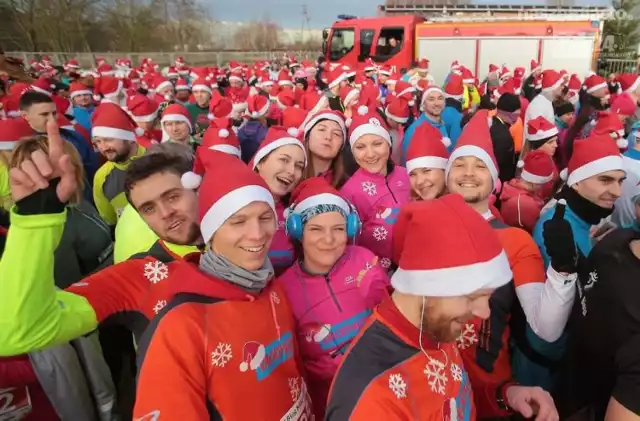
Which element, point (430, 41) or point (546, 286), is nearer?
point (546, 286)

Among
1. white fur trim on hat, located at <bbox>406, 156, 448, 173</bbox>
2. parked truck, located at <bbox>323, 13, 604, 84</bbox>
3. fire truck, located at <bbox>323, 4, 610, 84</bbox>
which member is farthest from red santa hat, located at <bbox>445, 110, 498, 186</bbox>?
parked truck, located at <bbox>323, 13, 604, 84</bbox>

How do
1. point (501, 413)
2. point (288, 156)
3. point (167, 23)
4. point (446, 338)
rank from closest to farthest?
1. point (446, 338)
2. point (501, 413)
3. point (288, 156)
4. point (167, 23)

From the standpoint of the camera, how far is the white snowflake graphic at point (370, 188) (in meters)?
3.72

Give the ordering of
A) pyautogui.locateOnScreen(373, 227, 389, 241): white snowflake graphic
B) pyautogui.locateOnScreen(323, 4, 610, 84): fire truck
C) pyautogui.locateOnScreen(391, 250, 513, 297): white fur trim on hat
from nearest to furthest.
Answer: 1. pyautogui.locateOnScreen(391, 250, 513, 297): white fur trim on hat
2. pyautogui.locateOnScreen(373, 227, 389, 241): white snowflake graphic
3. pyautogui.locateOnScreen(323, 4, 610, 84): fire truck

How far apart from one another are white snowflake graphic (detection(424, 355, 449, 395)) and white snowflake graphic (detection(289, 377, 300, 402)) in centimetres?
56

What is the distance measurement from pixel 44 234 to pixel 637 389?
1931mm

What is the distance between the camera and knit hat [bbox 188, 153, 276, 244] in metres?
1.89

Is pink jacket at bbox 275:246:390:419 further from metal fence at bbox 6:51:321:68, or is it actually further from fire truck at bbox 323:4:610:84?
metal fence at bbox 6:51:321:68

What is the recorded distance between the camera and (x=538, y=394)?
1.93m

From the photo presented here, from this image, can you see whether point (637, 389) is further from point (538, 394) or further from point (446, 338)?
point (446, 338)

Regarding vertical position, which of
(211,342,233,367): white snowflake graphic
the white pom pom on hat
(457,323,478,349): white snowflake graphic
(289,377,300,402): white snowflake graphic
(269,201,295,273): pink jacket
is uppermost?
→ the white pom pom on hat

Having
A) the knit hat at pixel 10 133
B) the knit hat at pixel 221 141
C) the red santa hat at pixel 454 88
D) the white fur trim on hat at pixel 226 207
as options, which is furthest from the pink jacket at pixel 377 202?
the red santa hat at pixel 454 88

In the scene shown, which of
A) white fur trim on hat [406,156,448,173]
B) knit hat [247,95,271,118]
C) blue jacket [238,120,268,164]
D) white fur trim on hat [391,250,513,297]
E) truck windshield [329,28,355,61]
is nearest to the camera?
white fur trim on hat [391,250,513,297]

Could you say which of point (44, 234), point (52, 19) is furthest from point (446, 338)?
point (52, 19)
